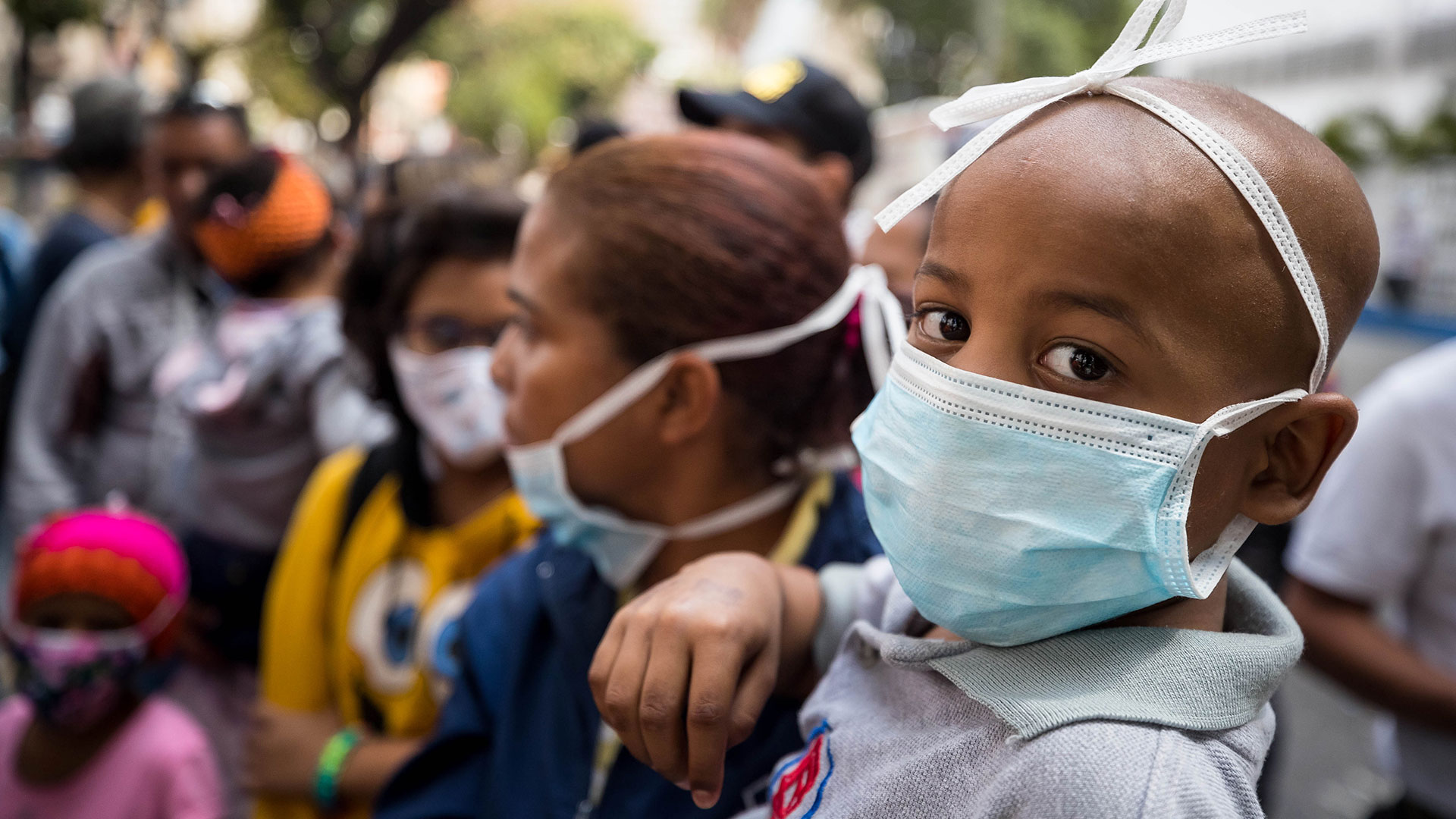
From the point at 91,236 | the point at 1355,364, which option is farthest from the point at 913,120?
the point at 1355,364

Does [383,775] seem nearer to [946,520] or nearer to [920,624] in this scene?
[920,624]

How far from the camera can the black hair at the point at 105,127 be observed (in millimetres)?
4773

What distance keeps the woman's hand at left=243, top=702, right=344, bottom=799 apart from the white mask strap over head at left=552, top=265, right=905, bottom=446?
1144mm

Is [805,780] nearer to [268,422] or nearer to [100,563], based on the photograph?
[100,563]

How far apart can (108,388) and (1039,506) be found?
3.62 meters

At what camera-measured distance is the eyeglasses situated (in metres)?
2.45

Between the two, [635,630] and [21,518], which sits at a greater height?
[635,630]

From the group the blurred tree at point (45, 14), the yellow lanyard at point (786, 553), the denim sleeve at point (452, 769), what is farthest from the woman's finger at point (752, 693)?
the blurred tree at point (45, 14)

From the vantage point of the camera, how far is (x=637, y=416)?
1.66m

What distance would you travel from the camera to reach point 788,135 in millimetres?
3172

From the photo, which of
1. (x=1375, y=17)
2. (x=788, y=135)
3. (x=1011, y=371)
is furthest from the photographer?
(x=1375, y=17)

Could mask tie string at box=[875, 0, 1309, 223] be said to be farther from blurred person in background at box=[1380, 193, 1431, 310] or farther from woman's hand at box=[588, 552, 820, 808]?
blurred person in background at box=[1380, 193, 1431, 310]

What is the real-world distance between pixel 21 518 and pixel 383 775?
226 cm

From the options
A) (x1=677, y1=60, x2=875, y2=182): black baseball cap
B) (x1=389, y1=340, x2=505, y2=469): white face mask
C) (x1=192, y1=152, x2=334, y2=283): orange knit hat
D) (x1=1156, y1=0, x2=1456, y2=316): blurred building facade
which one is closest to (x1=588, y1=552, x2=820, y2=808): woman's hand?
(x1=389, y1=340, x2=505, y2=469): white face mask
